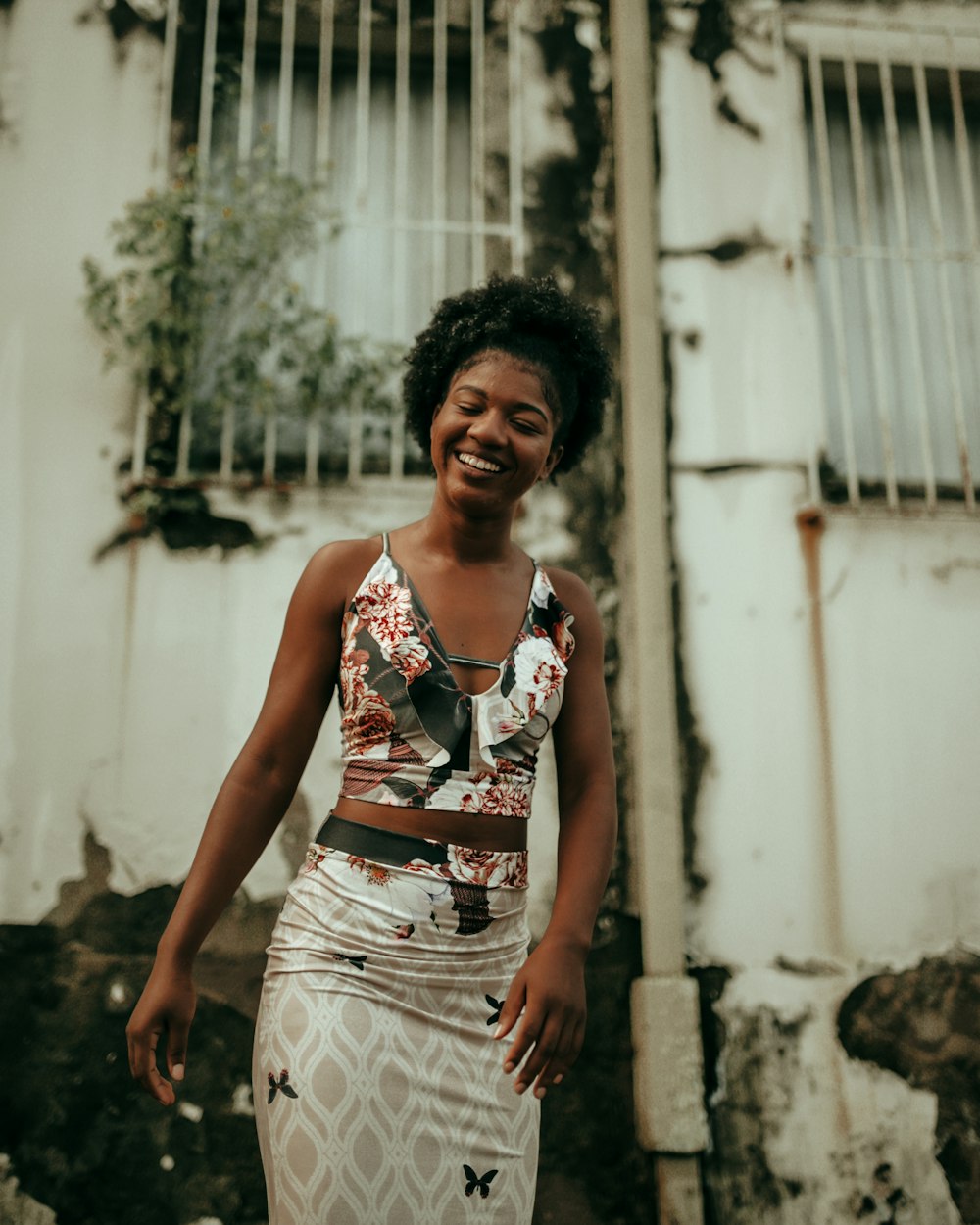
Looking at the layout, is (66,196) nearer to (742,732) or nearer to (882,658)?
(742,732)

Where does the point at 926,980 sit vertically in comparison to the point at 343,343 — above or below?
below

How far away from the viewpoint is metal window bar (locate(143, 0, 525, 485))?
3713mm

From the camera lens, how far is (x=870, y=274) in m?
4.01

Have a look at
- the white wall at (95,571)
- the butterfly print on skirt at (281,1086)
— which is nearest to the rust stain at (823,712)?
the white wall at (95,571)

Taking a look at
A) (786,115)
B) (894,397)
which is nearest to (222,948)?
(894,397)

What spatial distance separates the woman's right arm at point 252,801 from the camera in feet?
5.21

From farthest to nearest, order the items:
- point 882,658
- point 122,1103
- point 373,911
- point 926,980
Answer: point 882,658
point 926,980
point 122,1103
point 373,911

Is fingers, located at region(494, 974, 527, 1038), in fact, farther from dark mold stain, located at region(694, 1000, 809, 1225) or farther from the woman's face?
dark mold stain, located at region(694, 1000, 809, 1225)

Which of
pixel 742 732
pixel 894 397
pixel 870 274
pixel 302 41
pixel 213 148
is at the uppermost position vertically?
pixel 302 41

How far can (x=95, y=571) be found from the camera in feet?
11.2

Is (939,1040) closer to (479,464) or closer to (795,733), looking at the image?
(795,733)

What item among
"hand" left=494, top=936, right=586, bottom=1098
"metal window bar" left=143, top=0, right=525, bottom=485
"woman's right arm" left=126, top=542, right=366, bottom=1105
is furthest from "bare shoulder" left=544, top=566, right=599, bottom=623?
"metal window bar" left=143, top=0, right=525, bottom=485

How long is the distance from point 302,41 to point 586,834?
3.45 m

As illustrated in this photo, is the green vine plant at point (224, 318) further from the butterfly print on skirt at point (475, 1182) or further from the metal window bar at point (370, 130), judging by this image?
the butterfly print on skirt at point (475, 1182)
